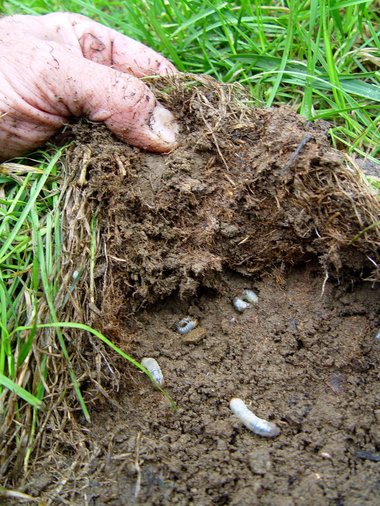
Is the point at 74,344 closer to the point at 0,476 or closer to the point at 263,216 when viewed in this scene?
the point at 0,476

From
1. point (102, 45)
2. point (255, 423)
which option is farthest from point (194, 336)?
point (102, 45)

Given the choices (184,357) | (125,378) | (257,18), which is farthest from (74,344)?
(257,18)

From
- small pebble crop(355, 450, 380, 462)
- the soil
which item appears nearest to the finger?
the soil

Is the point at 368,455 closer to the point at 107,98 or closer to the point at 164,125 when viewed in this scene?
the point at 164,125

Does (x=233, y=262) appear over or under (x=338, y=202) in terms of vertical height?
under

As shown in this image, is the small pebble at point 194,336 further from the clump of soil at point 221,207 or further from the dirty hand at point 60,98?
the dirty hand at point 60,98

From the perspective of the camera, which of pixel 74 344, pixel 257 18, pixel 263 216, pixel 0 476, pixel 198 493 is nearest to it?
pixel 198 493

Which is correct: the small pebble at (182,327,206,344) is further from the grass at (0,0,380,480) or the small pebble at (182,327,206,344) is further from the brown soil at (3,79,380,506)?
the grass at (0,0,380,480)
